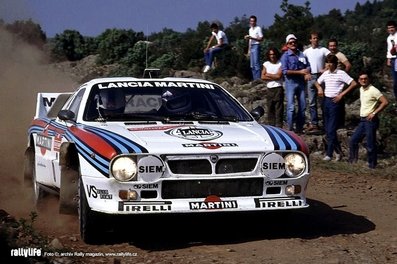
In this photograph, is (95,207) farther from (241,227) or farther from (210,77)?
(210,77)

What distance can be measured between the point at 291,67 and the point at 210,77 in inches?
295

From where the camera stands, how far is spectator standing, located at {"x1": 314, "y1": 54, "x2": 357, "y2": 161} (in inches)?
553

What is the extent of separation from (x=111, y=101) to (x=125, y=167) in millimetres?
1535

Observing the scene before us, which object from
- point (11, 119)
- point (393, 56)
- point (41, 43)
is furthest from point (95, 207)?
point (41, 43)

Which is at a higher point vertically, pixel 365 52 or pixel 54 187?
pixel 365 52

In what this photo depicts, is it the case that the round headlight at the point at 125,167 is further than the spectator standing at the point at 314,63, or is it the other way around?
the spectator standing at the point at 314,63

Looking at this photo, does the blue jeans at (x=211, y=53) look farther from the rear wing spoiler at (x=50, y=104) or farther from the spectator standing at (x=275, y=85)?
the rear wing spoiler at (x=50, y=104)

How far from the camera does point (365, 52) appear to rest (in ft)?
88.7

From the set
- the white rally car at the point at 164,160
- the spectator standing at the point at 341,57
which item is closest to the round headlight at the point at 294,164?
the white rally car at the point at 164,160

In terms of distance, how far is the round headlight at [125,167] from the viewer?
742 centimetres

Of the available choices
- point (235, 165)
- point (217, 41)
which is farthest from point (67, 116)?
point (217, 41)

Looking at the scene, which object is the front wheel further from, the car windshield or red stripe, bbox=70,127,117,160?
the car windshield

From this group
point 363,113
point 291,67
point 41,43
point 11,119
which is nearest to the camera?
point 363,113

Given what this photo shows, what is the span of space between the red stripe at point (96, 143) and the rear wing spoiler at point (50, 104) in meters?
2.22
